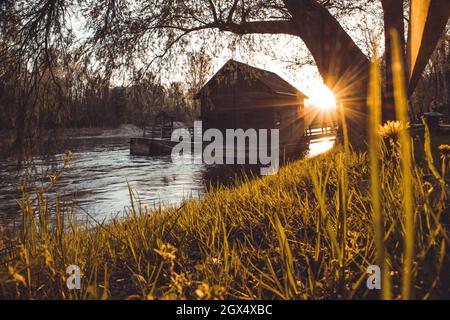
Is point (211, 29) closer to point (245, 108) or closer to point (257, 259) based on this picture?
point (257, 259)

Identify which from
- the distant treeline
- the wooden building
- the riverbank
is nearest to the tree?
the distant treeline

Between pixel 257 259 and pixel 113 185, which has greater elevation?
pixel 257 259

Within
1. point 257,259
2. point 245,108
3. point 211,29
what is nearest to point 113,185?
point 211,29

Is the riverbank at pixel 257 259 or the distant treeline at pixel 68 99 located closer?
the riverbank at pixel 257 259

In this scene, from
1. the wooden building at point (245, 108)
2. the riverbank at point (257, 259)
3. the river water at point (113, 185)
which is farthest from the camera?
the wooden building at point (245, 108)

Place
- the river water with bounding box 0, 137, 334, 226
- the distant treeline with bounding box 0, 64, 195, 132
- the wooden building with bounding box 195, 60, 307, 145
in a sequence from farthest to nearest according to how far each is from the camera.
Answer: the wooden building with bounding box 195, 60, 307, 145, the river water with bounding box 0, 137, 334, 226, the distant treeline with bounding box 0, 64, 195, 132

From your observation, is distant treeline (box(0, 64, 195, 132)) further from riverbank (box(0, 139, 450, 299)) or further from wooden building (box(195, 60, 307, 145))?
wooden building (box(195, 60, 307, 145))

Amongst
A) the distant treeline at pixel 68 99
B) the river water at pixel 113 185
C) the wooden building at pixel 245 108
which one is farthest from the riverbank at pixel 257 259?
the wooden building at pixel 245 108

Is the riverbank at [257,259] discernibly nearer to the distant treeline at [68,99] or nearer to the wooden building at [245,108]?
the distant treeline at [68,99]

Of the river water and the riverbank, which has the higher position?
the riverbank

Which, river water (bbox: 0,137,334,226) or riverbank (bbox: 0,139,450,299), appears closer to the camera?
riverbank (bbox: 0,139,450,299)

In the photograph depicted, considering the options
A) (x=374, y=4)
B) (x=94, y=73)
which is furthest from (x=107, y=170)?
(x=374, y=4)

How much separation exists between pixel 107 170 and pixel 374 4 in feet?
50.8
